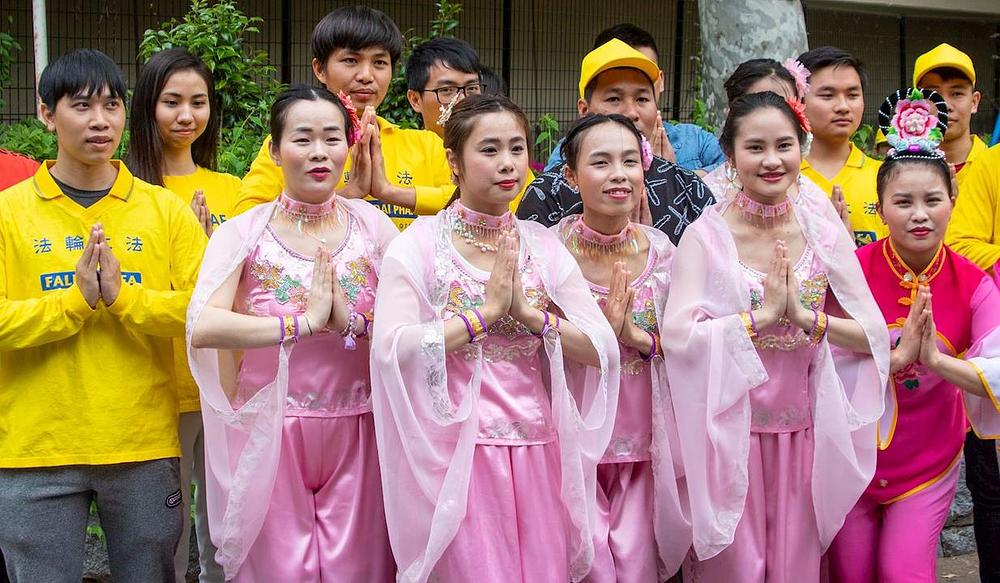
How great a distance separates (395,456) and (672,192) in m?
1.51

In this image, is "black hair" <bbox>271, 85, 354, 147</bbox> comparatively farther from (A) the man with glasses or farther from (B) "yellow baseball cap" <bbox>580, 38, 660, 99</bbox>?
(B) "yellow baseball cap" <bbox>580, 38, 660, 99</bbox>

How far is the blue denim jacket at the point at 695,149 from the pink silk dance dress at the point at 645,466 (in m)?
1.36

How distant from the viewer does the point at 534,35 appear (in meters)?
10.3

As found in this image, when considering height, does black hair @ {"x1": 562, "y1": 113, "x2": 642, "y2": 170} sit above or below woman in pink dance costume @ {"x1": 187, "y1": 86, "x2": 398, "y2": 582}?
above

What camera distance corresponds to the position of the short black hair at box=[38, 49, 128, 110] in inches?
145

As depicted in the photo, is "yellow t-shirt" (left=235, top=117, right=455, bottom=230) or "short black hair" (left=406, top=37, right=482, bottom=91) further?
"short black hair" (left=406, top=37, right=482, bottom=91)

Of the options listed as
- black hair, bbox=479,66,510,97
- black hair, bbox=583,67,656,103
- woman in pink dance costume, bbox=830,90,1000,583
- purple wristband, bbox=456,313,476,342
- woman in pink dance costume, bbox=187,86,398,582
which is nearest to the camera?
purple wristband, bbox=456,313,476,342

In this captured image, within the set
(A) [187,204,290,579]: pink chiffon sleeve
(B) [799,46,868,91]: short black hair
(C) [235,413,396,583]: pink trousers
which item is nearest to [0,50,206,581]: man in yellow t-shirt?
(A) [187,204,290,579]: pink chiffon sleeve

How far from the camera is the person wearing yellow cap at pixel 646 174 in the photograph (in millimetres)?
4141

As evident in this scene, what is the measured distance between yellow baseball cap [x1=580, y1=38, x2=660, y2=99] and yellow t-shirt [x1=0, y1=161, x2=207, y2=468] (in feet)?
6.07

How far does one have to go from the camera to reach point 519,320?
349 centimetres

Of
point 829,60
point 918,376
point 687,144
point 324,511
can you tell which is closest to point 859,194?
point 829,60

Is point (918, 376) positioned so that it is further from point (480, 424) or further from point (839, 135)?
point (480, 424)

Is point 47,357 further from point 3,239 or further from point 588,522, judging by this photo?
point 588,522
